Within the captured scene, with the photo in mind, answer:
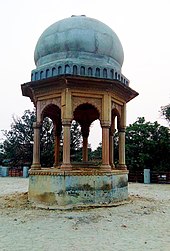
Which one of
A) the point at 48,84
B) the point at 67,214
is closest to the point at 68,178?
the point at 67,214

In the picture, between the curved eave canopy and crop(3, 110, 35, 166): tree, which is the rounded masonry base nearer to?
the curved eave canopy

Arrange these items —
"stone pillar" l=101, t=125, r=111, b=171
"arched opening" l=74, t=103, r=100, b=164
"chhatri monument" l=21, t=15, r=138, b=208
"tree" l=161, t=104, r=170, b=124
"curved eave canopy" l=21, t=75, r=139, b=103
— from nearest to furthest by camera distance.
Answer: "chhatri monument" l=21, t=15, r=138, b=208
"curved eave canopy" l=21, t=75, r=139, b=103
"stone pillar" l=101, t=125, r=111, b=171
"arched opening" l=74, t=103, r=100, b=164
"tree" l=161, t=104, r=170, b=124

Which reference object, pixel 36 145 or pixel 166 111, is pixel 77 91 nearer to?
pixel 36 145

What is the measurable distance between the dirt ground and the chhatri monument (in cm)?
75

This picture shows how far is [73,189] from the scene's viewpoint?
1048 centimetres

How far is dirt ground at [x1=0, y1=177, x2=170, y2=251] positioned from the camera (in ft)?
20.1

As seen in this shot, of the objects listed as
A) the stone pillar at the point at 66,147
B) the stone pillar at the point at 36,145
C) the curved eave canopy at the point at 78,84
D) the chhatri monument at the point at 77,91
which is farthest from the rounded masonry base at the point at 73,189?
the curved eave canopy at the point at 78,84

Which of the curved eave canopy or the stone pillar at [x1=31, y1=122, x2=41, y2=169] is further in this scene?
the stone pillar at [x1=31, y1=122, x2=41, y2=169]

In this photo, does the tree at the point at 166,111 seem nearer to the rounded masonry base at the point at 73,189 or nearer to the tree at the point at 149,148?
the tree at the point at 149,148

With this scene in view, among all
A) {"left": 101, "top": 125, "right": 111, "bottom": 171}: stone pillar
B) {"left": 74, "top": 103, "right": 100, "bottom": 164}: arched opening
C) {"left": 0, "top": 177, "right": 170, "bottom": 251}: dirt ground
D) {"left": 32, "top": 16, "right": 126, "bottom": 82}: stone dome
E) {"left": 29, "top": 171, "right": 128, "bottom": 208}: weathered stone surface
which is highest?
{"left": 32, "top": 16, "right": 126, "bottom": 82}: stone dome

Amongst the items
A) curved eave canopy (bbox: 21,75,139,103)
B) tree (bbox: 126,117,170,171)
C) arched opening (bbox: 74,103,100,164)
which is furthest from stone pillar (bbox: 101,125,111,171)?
tree (bbox: 126,117,170,171)

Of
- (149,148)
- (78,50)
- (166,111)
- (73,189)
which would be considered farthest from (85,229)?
(166,111)

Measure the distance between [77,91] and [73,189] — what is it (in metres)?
3.44

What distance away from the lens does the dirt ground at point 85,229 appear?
6.12 metres
